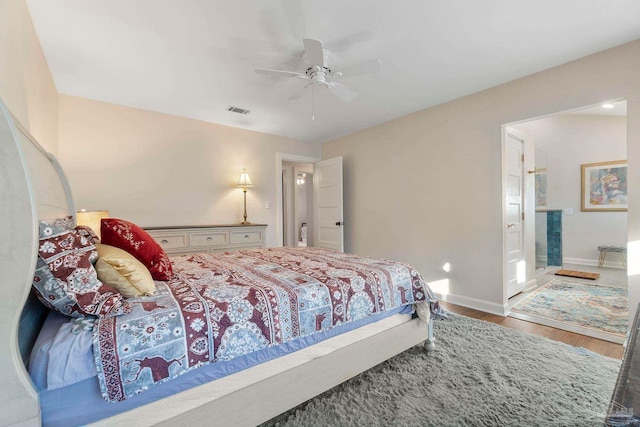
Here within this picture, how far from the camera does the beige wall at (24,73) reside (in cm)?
149

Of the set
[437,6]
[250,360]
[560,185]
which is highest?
[437,6]

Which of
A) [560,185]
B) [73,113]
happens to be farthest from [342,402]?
[560,185]

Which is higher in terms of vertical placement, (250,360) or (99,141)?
(99,141)

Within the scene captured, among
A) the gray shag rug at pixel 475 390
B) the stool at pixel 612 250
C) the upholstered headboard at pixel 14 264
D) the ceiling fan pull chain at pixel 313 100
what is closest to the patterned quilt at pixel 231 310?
the upholstered headboard at pixel 14 264

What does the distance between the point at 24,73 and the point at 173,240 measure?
198cm

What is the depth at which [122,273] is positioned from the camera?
128 centimetres

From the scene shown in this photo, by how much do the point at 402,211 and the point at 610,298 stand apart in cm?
268

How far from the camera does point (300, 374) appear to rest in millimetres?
1443

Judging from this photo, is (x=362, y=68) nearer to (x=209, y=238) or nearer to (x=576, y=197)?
(x=209, y=238)

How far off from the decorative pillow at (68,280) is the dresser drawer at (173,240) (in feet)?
7.45

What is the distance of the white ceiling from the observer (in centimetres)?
179

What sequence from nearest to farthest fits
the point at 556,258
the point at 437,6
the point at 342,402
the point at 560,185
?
the point at 342,402, the point at 437,6, the point at 556,258, the point at 560,185

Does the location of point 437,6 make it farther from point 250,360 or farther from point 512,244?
point 512,244

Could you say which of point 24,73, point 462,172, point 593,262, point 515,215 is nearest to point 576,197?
point 593,262
